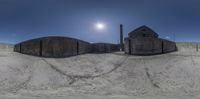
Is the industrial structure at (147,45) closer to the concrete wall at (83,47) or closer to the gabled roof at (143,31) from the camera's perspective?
the concrete wall at (83,47)

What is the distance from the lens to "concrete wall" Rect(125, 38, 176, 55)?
25.0 m

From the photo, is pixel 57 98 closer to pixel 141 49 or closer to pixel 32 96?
pixel 32 96

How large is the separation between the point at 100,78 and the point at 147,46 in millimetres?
10771

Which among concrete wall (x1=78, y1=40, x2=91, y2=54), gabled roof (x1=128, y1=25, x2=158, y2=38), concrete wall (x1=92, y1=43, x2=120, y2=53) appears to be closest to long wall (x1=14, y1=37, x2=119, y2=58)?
concrete wall (x1=78, y1=40, x2=91, y2=54)

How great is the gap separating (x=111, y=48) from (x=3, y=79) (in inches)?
771

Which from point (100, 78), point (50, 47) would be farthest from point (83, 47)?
point (100, 78)

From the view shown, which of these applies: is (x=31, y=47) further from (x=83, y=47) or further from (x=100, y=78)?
(x=100, y=78)

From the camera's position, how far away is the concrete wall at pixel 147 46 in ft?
82.1

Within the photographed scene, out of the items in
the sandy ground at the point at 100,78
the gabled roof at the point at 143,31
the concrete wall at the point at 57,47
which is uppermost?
the gabled roof at the point at 143,31

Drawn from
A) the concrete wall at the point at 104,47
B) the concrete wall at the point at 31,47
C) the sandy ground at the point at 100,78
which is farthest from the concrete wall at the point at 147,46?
the concrete wall at the point at 31,47

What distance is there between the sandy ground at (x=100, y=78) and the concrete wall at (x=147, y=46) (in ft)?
12.5

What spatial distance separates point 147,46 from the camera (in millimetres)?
25031

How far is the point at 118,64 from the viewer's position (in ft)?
66.9

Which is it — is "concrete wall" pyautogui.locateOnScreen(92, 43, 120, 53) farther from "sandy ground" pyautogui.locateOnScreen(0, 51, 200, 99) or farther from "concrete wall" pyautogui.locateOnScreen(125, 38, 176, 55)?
"sandy ground" pyautogui.locateOnScreen(0, 51, 200, 99)
